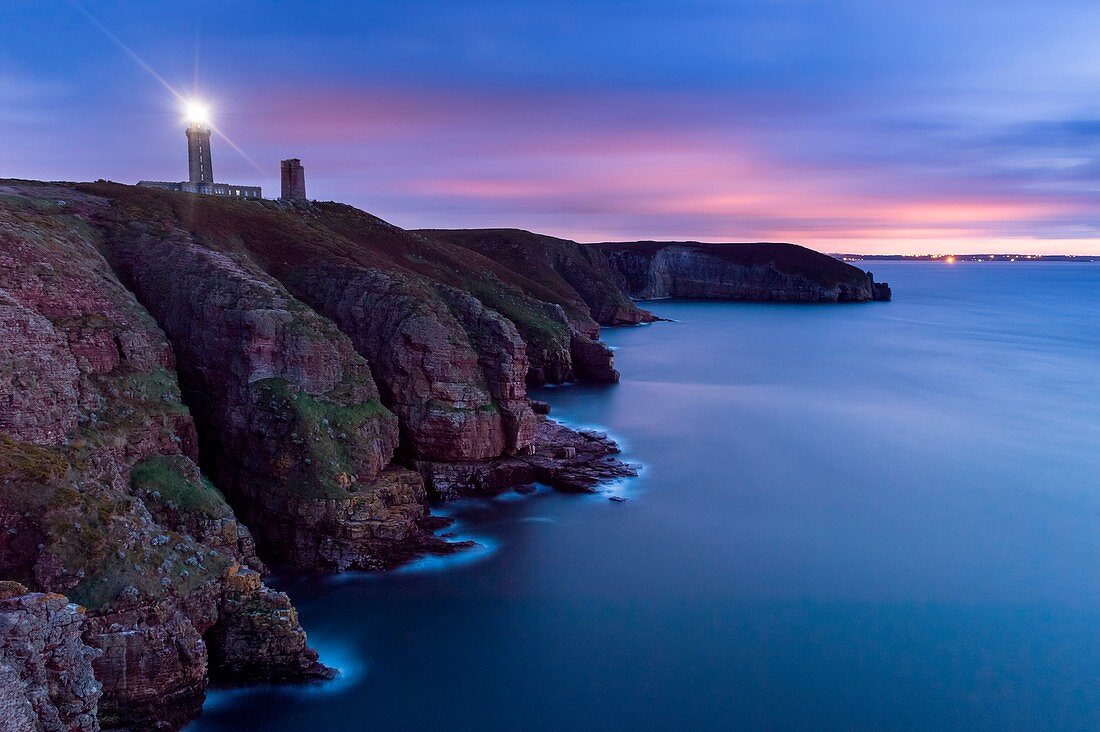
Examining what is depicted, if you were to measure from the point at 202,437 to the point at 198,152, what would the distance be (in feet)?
144

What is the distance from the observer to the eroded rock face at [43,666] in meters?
14.3

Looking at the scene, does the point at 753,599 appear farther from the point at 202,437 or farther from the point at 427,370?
the point at 202,437

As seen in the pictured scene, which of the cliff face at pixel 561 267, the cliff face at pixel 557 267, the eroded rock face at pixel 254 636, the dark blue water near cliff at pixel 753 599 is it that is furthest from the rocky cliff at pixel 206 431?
the cliff face at pixel 557 267

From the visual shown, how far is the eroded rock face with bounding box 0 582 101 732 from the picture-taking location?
14.3 meters

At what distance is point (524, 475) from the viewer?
39.9 meters

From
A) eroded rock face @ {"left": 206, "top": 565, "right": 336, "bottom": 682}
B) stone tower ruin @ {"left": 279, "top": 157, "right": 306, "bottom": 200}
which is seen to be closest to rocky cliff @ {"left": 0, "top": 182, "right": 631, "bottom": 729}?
eroded rock face @ {"left": 206, "top": 565, "right": 336, "bottom": 682}

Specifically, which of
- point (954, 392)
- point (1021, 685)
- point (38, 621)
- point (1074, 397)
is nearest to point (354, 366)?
point (38, 621)

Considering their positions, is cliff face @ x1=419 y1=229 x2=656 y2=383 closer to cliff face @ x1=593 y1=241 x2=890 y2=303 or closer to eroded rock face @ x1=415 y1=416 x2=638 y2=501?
cliff face @ x1=593 y1=241 x2=890 y2=303

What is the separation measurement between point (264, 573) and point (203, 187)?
47634mm

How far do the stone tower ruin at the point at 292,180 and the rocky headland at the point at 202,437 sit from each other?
19.4 metres

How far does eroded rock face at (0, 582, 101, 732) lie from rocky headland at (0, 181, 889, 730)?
4cm

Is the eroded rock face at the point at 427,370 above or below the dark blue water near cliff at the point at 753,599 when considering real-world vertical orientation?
above

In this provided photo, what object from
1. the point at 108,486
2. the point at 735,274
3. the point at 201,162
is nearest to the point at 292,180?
the point at 201,162

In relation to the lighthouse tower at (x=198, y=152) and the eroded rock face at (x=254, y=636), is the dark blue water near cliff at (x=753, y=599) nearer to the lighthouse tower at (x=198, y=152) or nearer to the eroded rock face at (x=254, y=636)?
the eroded rock face at (x=254, y=636)
